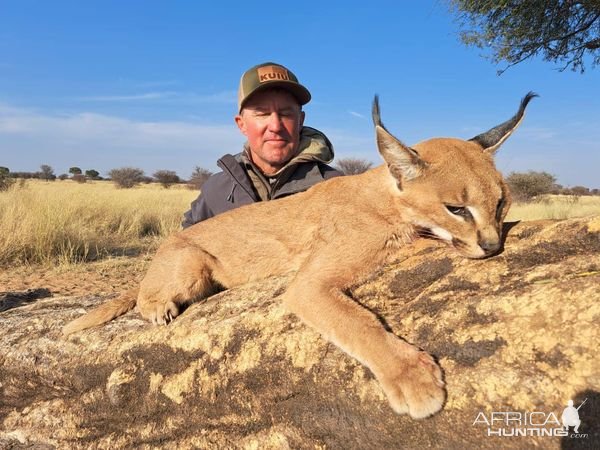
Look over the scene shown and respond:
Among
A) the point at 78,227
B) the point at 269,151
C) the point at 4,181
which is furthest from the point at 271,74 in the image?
the point at 4,181

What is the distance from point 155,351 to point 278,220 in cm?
159

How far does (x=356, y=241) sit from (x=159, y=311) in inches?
70.1

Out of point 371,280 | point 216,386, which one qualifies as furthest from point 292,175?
point 216,386

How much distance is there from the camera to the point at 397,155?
3232 millimetres

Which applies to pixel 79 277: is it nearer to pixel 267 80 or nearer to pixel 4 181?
pixel 267 80

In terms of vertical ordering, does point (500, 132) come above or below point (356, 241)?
above

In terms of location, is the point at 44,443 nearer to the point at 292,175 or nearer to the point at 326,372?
the point at 326,372

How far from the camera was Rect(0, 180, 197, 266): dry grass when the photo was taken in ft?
37.5

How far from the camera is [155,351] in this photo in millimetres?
3277

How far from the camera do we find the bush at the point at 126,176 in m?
49.3

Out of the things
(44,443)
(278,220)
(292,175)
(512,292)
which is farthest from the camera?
(292,175)

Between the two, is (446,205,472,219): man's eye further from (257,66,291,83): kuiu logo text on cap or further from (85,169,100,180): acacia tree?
(85,169,100,180): acacia tree


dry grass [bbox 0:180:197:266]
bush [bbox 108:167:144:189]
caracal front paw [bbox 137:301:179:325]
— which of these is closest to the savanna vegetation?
dry grass [bbox 0:180:197:266]

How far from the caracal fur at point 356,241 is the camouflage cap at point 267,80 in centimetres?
227
